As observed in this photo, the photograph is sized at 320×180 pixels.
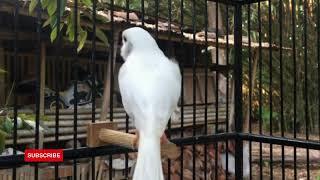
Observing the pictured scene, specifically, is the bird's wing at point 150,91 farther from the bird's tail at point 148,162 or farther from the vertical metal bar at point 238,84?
the vertical metal bar at point 238,84

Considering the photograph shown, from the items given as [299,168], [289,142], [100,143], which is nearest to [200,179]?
[299,168]

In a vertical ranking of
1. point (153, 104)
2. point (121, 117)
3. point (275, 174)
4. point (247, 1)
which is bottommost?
point (275, 174)

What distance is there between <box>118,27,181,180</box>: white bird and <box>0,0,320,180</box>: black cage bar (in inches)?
8.4

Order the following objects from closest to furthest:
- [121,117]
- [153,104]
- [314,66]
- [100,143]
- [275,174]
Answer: [153,104], [100,143], [121,117], [275,174], [314,66]

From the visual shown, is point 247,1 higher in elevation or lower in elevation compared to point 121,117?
higher

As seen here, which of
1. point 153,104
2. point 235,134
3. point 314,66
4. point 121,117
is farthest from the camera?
point 314,66

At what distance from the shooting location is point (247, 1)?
143 inches

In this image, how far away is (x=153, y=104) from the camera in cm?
201

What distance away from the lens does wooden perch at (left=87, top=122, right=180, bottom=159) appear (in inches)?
85.8

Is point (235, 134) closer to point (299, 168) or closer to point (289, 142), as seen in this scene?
point (289, 142)

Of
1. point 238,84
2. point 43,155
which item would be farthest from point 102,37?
point 238,84

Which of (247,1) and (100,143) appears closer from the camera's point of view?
(100,143)

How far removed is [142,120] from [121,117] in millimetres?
5792

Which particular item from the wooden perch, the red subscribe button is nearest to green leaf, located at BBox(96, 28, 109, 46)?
the wooden perch
